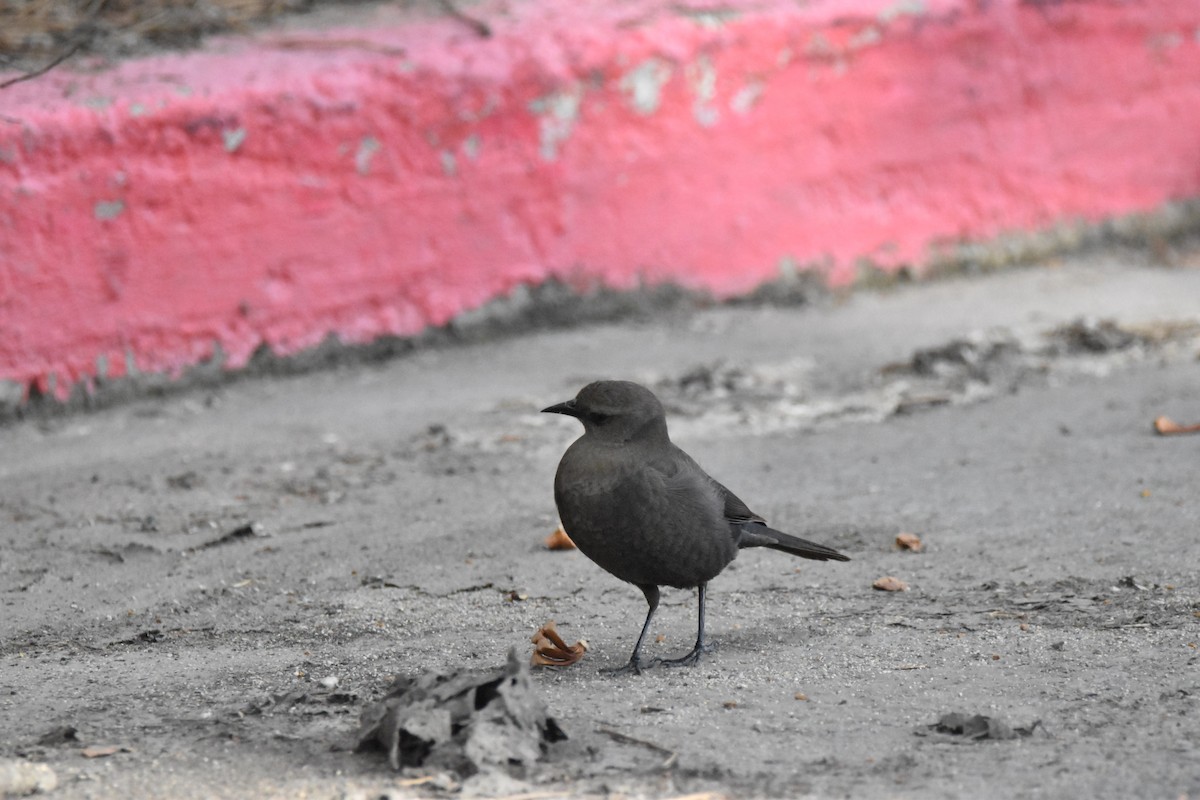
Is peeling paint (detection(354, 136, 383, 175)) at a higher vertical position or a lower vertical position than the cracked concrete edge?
higher

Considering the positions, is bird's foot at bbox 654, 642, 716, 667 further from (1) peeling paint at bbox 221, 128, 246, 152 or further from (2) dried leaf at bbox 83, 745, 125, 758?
(1) peeling paint at bbox 221, 128, 246, 152

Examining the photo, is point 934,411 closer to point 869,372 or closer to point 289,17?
point 869,372

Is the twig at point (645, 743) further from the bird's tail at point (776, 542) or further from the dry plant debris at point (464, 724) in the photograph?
the bird's tail at point (776, 542)

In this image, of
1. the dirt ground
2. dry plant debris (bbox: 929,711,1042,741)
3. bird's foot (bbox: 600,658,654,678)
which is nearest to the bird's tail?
the dirt ground

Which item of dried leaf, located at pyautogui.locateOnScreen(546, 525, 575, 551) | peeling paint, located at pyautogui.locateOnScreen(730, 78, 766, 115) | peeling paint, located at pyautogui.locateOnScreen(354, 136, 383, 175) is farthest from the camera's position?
peeling paint, located at pyautogui.locateOnScreen(730, 78, 766, 115)

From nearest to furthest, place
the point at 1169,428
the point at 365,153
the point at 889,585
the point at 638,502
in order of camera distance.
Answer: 1. the point at 638,502
2. the point at 889,585
3. the point at 1169,428
4. the point at 365,153

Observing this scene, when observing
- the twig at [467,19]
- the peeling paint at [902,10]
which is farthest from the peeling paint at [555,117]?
the peeling paint at [902,10]

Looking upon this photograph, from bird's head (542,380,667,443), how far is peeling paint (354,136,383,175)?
2.79 m

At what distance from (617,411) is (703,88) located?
357 cm

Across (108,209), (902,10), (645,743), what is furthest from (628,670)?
(902,10)

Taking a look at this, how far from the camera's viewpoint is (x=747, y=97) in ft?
21.9

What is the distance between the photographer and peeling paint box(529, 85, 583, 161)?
621 cm

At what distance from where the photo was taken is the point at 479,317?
6258 mm

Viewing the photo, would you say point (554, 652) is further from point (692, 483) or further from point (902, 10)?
point (902, 10)
